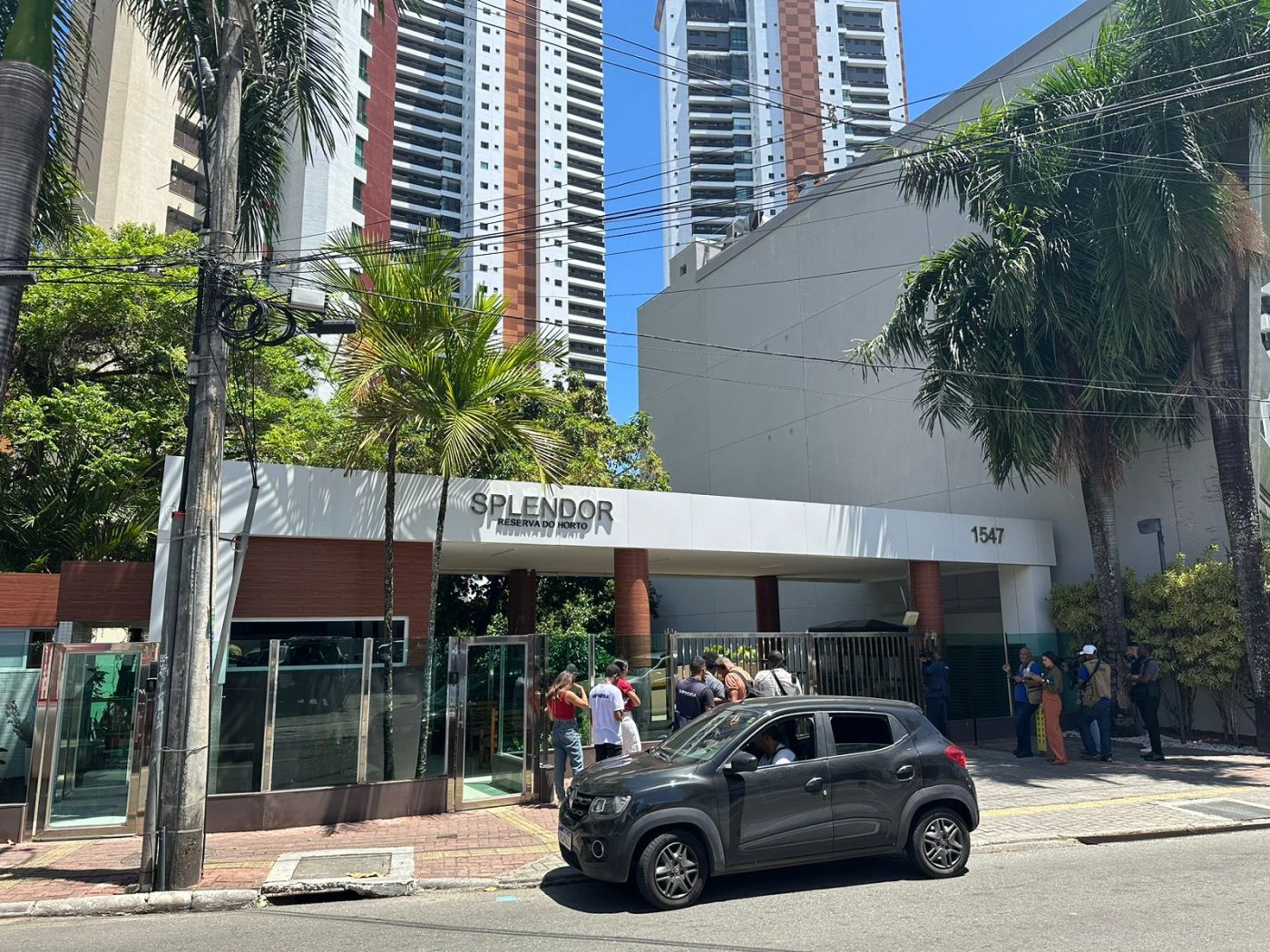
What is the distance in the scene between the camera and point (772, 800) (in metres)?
7.61

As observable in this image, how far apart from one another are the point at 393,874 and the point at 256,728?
3.25 metres

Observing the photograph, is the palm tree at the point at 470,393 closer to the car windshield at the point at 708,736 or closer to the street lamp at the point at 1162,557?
the car windshield at the point at 708,736

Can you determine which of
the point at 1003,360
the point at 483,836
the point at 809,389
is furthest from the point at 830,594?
the point at 483,836

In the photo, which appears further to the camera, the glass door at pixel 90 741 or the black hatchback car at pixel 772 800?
the glass door at pixel 90 741

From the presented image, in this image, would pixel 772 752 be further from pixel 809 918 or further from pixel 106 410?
pixel 106 410

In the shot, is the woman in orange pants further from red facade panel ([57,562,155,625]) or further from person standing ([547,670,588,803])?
red facade panel ([57,562,155,625])

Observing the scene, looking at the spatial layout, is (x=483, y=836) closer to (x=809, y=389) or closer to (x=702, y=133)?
(x=809, y=389)

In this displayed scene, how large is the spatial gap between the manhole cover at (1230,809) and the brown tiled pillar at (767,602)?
12.2 meters

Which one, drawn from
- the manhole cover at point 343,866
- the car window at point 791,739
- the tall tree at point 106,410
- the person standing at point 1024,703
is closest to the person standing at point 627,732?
the manhole cover at point 343,866

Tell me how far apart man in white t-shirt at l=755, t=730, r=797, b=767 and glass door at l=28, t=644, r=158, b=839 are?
6.51 meters

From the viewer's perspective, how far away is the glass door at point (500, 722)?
12.1 meters

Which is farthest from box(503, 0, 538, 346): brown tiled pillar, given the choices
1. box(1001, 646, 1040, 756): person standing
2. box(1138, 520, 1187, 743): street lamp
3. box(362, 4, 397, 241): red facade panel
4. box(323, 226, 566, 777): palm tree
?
box(323, 226, 566, 777): palm tree

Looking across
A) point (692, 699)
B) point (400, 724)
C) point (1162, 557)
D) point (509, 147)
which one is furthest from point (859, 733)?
point (509, 147)

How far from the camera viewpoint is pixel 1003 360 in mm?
17578
